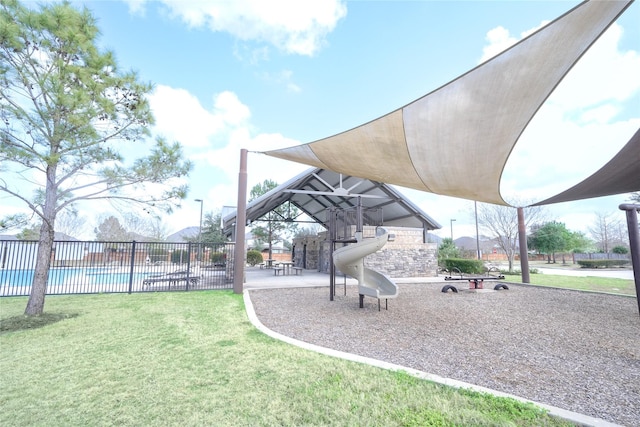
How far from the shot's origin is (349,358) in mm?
3053

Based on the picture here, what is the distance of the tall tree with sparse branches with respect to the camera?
Result: 4.49m

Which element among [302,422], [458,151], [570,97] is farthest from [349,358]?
[570,97]

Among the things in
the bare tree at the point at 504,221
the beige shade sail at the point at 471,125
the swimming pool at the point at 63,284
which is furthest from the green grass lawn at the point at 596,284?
the swimming pool at the point at 63,284

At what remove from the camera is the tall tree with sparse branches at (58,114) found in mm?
4488

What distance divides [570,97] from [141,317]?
7.03 metres

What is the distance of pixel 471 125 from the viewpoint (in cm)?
351

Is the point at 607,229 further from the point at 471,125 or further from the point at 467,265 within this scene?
the point at 471,125

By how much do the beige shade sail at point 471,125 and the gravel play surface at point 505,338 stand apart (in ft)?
8.08

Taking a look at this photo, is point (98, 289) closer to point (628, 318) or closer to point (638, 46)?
point (638, 46)

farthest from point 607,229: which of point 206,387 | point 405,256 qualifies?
point 206,387

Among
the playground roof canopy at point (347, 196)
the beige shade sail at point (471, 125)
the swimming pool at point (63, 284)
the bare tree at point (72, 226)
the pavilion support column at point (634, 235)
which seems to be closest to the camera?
the beige shade sail at point (471, 125)

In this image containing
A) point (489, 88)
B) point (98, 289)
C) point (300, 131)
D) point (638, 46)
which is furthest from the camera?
point (300, 131)

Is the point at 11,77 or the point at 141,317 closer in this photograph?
the point at 11,77

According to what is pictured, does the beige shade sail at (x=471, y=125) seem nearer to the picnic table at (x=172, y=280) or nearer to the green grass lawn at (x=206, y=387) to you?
the green grass lawn at (x=206, y=387)
